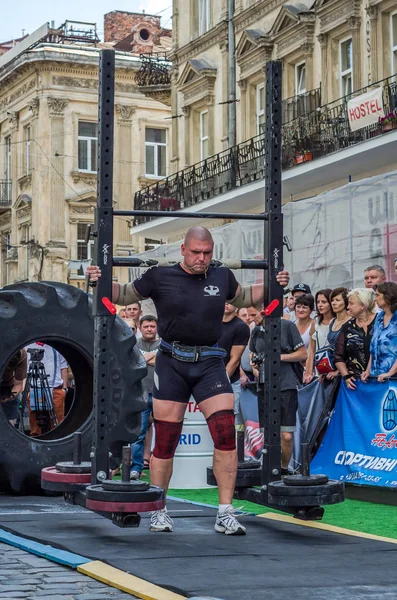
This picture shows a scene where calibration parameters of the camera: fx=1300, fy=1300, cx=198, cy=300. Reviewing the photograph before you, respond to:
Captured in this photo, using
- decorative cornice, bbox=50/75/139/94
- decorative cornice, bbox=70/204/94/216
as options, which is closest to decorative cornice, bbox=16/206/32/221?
decorative cornice, bbox=70/204/94/216

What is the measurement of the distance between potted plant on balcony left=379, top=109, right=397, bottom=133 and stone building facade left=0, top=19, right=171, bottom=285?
75.8ft

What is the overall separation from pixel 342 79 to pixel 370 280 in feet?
48.5

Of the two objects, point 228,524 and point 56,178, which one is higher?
point 56,178

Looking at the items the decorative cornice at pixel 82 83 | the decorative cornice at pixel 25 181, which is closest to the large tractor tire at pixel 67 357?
the decorative cornice at pixel 82 83

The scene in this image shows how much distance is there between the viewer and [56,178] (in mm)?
46938

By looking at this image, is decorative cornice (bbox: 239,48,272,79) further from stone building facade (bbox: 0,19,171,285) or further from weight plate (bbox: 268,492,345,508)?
weight plate (bbox: 268,492,345,508)

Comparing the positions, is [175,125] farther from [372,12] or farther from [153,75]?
[372,12]

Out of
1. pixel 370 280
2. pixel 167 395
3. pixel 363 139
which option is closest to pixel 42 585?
pixel 167 395

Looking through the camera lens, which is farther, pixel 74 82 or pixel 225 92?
pixel 74 82

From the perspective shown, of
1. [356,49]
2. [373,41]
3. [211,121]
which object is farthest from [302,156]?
[211,121]

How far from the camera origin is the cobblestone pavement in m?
6.16

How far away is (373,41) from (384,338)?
15.5 m

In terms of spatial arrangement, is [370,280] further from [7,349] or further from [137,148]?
[137,148]

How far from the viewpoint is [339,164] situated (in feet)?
82.5
